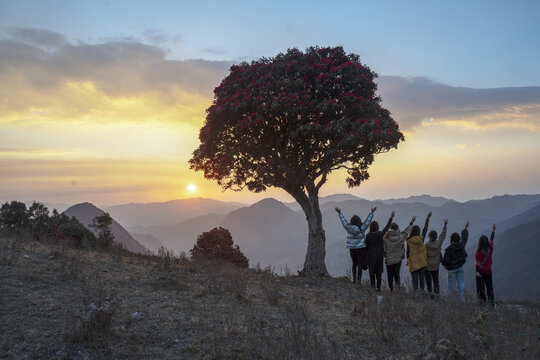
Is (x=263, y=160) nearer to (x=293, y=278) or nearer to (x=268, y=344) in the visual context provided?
(x=293, y=278)

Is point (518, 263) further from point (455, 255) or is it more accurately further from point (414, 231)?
point (414, 231)

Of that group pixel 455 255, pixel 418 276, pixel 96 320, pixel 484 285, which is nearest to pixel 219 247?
pixel 418 276

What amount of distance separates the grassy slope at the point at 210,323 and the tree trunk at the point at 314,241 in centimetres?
434

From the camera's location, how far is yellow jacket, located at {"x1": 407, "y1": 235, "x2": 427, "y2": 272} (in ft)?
36.3

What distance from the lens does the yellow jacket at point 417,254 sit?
11.1 metres

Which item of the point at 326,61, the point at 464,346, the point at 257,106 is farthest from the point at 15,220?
the point at 464,346

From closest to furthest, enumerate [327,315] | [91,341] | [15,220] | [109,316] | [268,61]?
[91,341]
[109,316]
[327,315]
[268,61]
[15,220]

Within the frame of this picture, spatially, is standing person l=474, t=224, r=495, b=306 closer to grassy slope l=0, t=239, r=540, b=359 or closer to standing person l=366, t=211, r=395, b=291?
grassy slope l=0, t=239, r=540, b=359

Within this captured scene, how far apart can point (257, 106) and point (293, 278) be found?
279 inches

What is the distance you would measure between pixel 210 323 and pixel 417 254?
24.6ft

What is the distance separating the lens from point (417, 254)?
11156 mm

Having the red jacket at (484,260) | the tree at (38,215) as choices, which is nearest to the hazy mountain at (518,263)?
the red jacket at (484,260)

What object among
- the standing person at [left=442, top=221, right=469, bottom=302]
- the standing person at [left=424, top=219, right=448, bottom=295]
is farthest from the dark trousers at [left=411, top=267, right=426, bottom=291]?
the standing person at [left=442, top=221, right=469, bottom=302]

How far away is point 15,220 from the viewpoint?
25.0 metres
